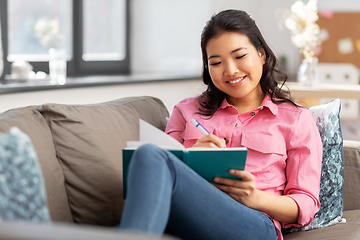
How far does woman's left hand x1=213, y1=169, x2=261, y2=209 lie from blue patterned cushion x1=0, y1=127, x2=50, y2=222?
533 millimetres

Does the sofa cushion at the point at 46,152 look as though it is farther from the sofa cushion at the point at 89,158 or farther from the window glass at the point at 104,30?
the window glass at the point at 104,30

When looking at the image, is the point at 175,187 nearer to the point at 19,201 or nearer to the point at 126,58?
the point at 19,201

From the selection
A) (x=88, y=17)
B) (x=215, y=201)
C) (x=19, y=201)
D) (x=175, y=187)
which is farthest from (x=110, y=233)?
(x=88, y=17)

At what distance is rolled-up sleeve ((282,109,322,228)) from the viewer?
130 cm

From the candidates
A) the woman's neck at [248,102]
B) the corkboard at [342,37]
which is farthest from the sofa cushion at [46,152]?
the corkboard at [342,37]

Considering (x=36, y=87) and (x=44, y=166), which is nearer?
(x=44, y=166)

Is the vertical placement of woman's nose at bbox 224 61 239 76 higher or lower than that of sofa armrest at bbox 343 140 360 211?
higher

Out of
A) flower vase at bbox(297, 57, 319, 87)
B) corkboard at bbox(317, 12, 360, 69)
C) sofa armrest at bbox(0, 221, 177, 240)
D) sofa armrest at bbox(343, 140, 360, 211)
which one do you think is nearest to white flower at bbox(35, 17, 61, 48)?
flower vase at bbox(297, 57, 319, 87)

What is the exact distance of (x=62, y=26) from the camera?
288cm

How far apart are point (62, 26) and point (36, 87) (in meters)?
0.95

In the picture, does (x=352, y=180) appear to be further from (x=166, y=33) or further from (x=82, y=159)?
(x=166, y=33)

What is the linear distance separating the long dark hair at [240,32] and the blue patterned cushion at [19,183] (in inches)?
31.3

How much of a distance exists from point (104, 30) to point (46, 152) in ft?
7.18

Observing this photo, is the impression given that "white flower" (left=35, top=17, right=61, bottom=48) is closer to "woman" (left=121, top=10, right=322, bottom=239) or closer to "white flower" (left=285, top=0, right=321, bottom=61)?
"woman" (left=121, top=10, right=322, bottom=239)
